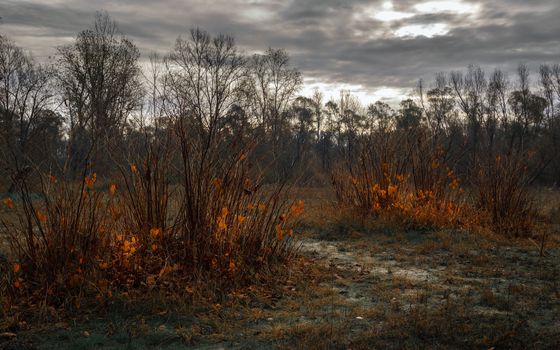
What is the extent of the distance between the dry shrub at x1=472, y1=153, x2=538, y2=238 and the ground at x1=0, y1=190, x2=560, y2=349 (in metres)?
2.11

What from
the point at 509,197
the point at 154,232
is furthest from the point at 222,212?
the point at 509,197

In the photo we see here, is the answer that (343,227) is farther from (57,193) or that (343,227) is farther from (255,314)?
(57,193)

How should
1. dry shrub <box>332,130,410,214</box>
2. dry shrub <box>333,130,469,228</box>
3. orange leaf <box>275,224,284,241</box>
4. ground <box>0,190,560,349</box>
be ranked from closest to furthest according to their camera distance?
ground <box>0,190,560,349</box>
orange leaf <box>275,224,284,241</box>
dry shrub <box>333,130,469,228</box>
dry shrub <box>332,130,410,214</box>

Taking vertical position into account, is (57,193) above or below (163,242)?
above

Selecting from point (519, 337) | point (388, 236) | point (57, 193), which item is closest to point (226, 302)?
point (57, 193)

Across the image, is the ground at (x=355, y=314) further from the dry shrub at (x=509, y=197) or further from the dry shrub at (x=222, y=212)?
the dry shrub at (x=509, y=197)

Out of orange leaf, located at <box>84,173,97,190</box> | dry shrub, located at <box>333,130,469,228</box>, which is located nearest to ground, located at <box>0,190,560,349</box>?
orange leaf, located at <box>84,173,97,190</box>

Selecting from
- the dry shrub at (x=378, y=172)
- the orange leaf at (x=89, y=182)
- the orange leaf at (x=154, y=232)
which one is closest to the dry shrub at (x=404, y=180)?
the dry shrub at (x=378, y=172)

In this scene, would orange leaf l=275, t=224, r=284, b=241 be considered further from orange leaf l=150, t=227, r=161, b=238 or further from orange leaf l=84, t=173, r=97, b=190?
orange leaf l=84, t=173, r=97, b=190

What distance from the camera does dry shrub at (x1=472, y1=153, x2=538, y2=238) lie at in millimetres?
8289

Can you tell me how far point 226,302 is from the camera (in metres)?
4.13

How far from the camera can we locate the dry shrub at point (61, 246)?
3.91m

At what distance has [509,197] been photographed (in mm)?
8422

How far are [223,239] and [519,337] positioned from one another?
2608mm
